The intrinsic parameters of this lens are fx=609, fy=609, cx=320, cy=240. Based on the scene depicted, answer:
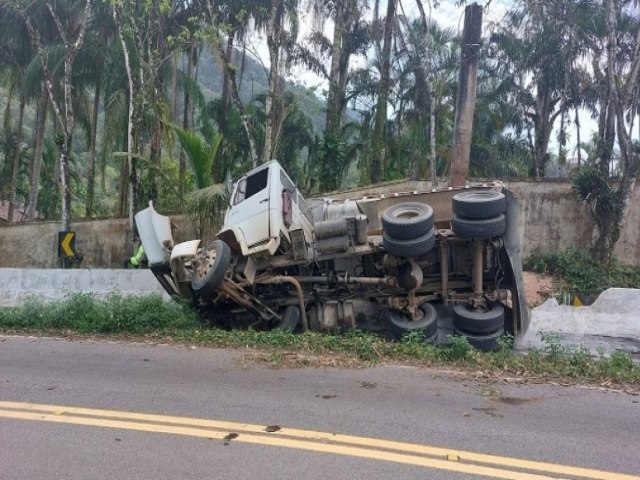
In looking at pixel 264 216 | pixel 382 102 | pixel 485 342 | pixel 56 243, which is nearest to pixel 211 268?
pixel 264 216

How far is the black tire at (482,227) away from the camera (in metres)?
8.59

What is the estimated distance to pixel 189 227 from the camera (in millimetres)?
15633

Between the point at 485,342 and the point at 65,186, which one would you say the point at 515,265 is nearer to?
the point at 485,342

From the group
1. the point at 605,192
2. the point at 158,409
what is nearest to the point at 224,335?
the point at 158,409

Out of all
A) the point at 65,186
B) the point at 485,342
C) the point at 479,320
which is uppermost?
the point at 65,186

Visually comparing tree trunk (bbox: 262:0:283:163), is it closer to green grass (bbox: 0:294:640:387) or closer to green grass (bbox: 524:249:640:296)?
green grass (bbox: 0:294:640:387)

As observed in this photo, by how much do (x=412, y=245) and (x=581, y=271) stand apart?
27.6 feet

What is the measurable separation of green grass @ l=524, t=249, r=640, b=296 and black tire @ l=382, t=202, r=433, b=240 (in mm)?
7601

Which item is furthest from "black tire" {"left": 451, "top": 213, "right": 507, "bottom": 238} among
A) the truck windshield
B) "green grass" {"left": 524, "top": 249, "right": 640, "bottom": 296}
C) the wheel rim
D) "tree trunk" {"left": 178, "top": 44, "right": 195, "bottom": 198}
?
"tree trunk" {"left": 178, "top": 44, "right": 195, "bottom": 198}

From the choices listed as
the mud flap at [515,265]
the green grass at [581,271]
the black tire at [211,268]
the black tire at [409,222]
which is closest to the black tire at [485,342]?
the mud flap at [515,265]

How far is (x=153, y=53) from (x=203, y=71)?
20.9 meters

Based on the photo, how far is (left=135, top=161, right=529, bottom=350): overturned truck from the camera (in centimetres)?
883

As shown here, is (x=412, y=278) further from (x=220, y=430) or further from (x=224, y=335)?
(x=220, y=430)

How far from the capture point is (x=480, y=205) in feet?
28.3
